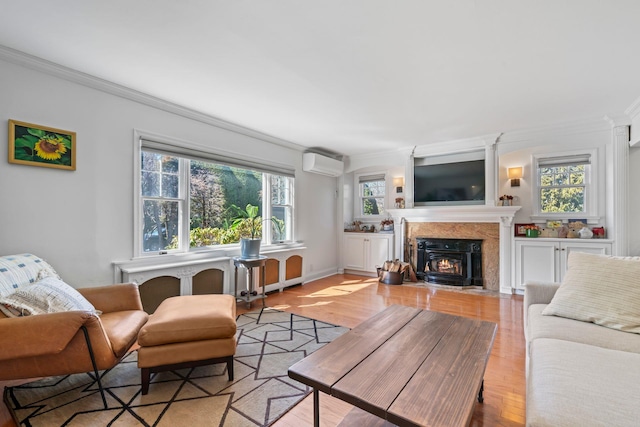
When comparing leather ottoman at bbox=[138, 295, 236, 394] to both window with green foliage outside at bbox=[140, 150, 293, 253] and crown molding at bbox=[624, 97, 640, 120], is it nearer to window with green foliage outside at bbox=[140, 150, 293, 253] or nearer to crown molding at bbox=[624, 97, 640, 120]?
window with green foliage outside at bbox=[140, 150, 293, 253]

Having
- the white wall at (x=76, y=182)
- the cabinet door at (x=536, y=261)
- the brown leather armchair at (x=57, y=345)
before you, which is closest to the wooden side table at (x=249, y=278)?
the white wall at (x=76, y=182)

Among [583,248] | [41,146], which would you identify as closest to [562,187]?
[583,248]

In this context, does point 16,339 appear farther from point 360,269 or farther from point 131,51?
point 360,269

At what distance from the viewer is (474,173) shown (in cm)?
466

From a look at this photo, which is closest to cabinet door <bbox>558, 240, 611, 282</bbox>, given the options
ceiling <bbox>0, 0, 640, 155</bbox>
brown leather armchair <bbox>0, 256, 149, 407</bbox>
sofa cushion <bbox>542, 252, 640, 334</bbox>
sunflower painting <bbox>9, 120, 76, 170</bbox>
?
ceiling <bbox>0, 0, 640, 155</bbox>

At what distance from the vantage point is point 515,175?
4426mm

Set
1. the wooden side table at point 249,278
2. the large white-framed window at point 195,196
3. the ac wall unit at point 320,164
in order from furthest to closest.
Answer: the ac wall unit at point 320,164 < the wooden side table at point 249,278 < the large white-framed window at point 195,196

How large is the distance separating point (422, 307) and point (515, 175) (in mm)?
2671

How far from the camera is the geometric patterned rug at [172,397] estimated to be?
158cm

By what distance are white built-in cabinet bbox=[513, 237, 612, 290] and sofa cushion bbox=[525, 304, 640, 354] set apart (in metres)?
2.43

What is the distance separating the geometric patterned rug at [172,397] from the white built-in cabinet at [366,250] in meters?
3.38

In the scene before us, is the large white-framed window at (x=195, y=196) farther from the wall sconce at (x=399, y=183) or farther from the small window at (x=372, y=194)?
the wall sconce at (x=399, y=183)

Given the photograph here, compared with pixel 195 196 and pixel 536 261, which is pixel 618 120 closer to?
pixel 536 261

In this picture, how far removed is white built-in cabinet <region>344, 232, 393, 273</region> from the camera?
5.43 metres
